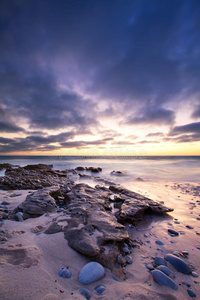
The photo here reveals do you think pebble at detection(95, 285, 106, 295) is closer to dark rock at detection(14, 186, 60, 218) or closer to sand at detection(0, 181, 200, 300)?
sand at detection(0, 181, 200, 300)

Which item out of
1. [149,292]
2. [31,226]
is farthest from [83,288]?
[31,226]

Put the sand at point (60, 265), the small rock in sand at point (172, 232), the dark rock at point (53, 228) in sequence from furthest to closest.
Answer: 1. the small rock in sand at point (172, 232)
2. the dark rock at point (53, 228)
3. the sand at point (60, 265)

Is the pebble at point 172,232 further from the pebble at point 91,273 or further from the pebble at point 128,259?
the pebble at point 91,273

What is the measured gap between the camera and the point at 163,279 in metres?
1.79

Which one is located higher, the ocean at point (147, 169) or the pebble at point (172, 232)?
the pebble at point (172, 232)

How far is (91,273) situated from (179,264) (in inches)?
60.4

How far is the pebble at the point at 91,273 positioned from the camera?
1.65 m

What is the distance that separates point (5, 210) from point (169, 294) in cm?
407

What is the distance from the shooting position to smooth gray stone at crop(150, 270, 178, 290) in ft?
5.64

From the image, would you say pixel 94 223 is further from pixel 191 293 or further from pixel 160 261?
pixel 191 293

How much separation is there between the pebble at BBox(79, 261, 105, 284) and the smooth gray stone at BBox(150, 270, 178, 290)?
0.80 metres

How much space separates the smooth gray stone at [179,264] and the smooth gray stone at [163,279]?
43 centimetres

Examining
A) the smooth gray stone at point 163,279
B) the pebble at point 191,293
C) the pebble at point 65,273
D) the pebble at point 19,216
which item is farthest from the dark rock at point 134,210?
the pebble at point 19,216

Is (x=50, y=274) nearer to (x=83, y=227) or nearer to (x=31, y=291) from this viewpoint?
(x=31, y=291)
